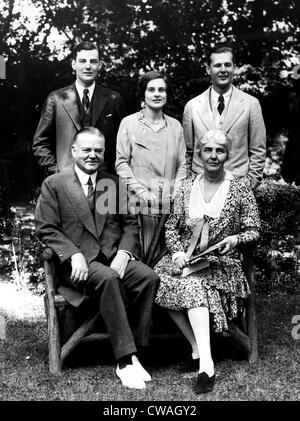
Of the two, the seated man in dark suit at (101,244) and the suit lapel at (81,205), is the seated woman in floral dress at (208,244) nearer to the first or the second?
the seated man in dark suit at (101,244)

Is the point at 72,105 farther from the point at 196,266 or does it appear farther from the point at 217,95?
the point at 196,266

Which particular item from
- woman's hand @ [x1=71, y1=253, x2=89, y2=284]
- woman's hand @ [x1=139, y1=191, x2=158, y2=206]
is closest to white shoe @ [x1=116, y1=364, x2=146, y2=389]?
woman's hand @ [x1=71, y1=253, x2=89, y2=284]

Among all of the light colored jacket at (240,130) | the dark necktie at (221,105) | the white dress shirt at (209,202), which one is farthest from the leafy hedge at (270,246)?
the white dress shirt at (209,202)

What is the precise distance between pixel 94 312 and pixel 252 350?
41.7 inches

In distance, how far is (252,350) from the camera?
14.5 ft

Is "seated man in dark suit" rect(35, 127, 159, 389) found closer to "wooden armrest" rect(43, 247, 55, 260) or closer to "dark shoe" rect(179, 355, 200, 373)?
"wooden armrest" rect(43, 247, 55, 260)

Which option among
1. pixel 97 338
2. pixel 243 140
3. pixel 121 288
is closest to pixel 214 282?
pixel 121 288

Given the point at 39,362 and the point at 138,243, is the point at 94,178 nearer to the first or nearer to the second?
the point at 138,243

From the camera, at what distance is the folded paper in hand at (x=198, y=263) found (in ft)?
13.4

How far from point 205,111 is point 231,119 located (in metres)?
0.20

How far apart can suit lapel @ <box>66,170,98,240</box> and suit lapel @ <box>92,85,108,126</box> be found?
74 cm

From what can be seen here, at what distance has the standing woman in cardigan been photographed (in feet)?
15.0

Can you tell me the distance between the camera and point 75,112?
4.86m

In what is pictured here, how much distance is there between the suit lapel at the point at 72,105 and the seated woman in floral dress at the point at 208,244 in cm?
97
